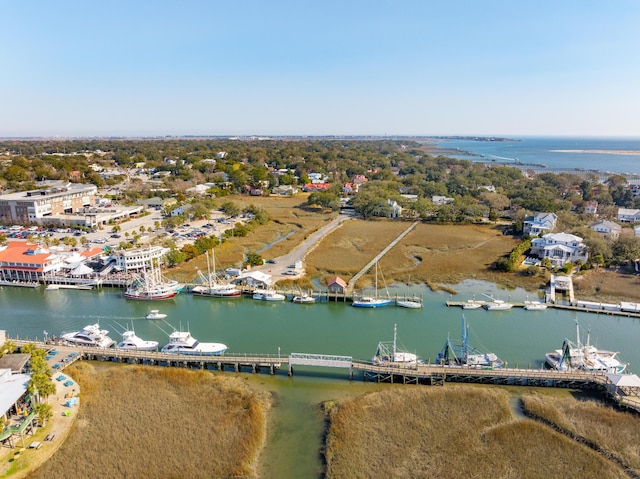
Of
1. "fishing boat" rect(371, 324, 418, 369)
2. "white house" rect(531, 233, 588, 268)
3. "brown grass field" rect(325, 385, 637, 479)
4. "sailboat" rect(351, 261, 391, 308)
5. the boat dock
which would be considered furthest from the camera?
"white house" rect(531, 233, 588, 268)

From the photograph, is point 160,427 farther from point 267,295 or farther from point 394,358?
point 267,295

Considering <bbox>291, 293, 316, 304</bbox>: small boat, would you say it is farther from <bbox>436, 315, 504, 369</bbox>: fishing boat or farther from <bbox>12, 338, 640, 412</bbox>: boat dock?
<bbox>436, 315, 504, 369</bbox>: fishing boat

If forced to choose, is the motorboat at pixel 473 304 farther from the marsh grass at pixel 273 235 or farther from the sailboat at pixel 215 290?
the marsh grass at pixel 273 235

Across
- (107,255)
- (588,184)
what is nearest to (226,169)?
(107,255)

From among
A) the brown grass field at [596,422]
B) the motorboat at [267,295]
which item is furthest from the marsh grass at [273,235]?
the brown grass field at [596,422]

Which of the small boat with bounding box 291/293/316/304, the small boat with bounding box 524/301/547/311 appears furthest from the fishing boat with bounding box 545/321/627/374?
the small boat with bounding box 291/293/316/304

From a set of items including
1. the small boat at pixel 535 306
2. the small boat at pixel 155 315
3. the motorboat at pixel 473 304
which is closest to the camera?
the small boat at pixel 155 315

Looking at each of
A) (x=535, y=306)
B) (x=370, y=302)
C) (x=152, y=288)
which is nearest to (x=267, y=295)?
(x=370, y=302)
